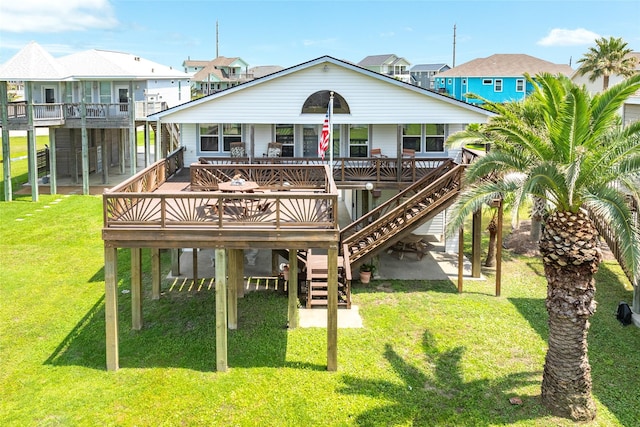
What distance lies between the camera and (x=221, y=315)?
488 inches

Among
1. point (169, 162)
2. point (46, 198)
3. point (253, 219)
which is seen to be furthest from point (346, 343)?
point (46, 198)

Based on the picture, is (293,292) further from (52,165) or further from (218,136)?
(52,165)

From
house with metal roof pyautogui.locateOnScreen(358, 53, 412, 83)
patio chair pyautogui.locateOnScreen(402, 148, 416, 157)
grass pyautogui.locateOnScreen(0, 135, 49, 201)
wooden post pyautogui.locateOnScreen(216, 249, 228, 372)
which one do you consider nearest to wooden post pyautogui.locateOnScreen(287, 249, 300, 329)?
wooden post pyautogui.locateOnScreen(216, 249, 228, 372)

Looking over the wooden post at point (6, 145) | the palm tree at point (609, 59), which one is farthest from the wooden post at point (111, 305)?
the palm tree at point (609, 59)

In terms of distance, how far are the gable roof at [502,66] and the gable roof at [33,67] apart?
143ft

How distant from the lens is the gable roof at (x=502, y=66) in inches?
2452

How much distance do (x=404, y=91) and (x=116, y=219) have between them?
→ 12074 mm

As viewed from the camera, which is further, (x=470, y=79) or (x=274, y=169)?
(x=470, y=79)

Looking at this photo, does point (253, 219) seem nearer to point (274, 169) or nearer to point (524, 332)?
point (274, 169)

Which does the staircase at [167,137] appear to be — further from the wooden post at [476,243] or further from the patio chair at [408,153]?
the wooden post at [476,243]

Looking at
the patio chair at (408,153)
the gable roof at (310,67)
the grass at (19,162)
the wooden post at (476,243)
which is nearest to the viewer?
the wooden post at (476,243)

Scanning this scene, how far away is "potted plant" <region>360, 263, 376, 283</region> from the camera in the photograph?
18.2m

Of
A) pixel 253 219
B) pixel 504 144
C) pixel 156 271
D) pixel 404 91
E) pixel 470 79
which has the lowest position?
pixel 156 271

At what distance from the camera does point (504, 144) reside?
11.6m
